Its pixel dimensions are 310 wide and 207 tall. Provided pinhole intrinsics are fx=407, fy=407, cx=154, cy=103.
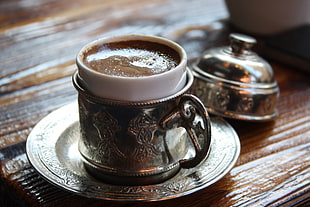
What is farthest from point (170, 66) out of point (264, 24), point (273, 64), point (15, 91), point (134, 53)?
point (264, 24)

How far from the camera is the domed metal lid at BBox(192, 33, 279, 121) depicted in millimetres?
785

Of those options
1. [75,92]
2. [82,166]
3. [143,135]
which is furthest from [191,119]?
[75,92]

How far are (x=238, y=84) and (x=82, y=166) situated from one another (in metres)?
0.34

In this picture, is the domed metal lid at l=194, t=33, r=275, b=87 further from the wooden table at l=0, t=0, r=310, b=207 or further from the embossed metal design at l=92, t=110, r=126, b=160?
the embossed metal design at l=92, t=110, r=126, b=160

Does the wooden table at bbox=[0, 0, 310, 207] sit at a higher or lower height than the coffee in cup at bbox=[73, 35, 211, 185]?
lower

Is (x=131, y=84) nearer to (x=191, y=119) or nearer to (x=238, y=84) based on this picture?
(x=191, y=119)

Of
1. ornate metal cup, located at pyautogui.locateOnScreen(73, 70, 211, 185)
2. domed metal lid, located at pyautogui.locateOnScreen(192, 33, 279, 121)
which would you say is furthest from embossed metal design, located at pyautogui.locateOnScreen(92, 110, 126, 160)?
domed metal lid, located at pyautogui.locateOnScreen(192, 33, 279, 121)

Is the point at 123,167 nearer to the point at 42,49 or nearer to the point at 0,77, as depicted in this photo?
the point at 0,77

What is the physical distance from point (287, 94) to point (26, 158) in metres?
0.58

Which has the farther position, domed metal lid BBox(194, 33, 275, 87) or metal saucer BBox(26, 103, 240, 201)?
domed metal lid BBox(194, 33, 275, 87)

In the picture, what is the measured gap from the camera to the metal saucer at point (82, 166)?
56cm

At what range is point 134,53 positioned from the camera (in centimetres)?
65

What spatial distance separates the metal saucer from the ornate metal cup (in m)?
0.02

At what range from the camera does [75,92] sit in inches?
34.4
